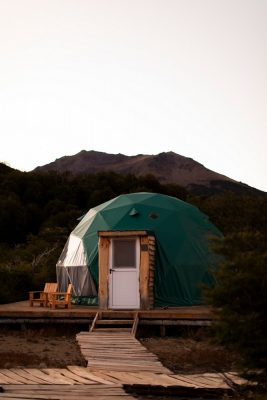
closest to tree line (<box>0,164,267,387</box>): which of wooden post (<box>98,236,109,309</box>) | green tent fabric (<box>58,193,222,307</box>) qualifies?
green tent fabric (<box>58,193,222,307</box>)

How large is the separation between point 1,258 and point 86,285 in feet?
38.8

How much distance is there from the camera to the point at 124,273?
15266mm

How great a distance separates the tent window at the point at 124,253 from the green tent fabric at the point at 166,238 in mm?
666

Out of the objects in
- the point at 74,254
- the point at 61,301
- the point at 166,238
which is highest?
the point at 166,238

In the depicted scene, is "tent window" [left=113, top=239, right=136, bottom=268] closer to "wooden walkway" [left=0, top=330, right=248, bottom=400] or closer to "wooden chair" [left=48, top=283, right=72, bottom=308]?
"wooden chair" [left=48, top=283, right=72, bottom=308]

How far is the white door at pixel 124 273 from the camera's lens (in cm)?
1512

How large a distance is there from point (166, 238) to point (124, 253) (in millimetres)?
1651

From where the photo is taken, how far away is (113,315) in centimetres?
1384

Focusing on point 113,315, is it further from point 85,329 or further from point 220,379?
point 220,379

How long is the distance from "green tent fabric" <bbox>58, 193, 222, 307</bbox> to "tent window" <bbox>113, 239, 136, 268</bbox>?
0.67 m

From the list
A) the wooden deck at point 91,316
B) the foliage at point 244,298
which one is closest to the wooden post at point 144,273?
the wooden deck at point 91,316

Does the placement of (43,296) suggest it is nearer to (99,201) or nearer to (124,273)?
(124,273)

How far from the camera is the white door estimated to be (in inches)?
595

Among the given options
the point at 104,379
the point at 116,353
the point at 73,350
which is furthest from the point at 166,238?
the point at 104,379
